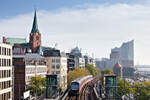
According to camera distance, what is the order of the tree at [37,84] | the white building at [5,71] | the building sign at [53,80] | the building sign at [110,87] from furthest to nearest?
the tree at [37,84], the white building at [5,71], the building sign at [53,80], the building sign at [110,87]

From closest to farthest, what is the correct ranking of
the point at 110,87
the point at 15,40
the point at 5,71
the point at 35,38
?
the point at 110,87 → the point at 5,71 → the point at 35,38 → the point at 15,40

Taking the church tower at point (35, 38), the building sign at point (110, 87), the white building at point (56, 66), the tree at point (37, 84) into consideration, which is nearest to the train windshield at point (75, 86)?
the tree at point (37, 84)

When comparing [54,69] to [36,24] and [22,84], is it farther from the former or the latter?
[36,24]

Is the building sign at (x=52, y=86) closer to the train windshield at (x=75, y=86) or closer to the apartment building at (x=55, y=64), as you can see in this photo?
the train windshield at (x=75, y=86)

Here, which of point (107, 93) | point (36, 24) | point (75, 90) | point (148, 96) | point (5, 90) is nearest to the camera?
point (107, 93)

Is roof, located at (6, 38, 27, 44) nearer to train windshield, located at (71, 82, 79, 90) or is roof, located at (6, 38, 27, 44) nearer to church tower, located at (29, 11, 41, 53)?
church tower, located at (29, 11, 41, 53)

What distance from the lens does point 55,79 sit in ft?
191

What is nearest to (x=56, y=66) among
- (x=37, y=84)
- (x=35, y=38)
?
(x=37, y=84)

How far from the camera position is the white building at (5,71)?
60188 millimetres

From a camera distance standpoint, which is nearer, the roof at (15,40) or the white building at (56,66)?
the white building at (56,66)

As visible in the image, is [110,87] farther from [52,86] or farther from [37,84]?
[37,84]

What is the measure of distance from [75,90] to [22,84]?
62.8 feet

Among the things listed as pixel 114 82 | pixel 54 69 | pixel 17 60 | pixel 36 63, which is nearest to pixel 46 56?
pixel 54 69

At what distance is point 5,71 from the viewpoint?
207 ft
